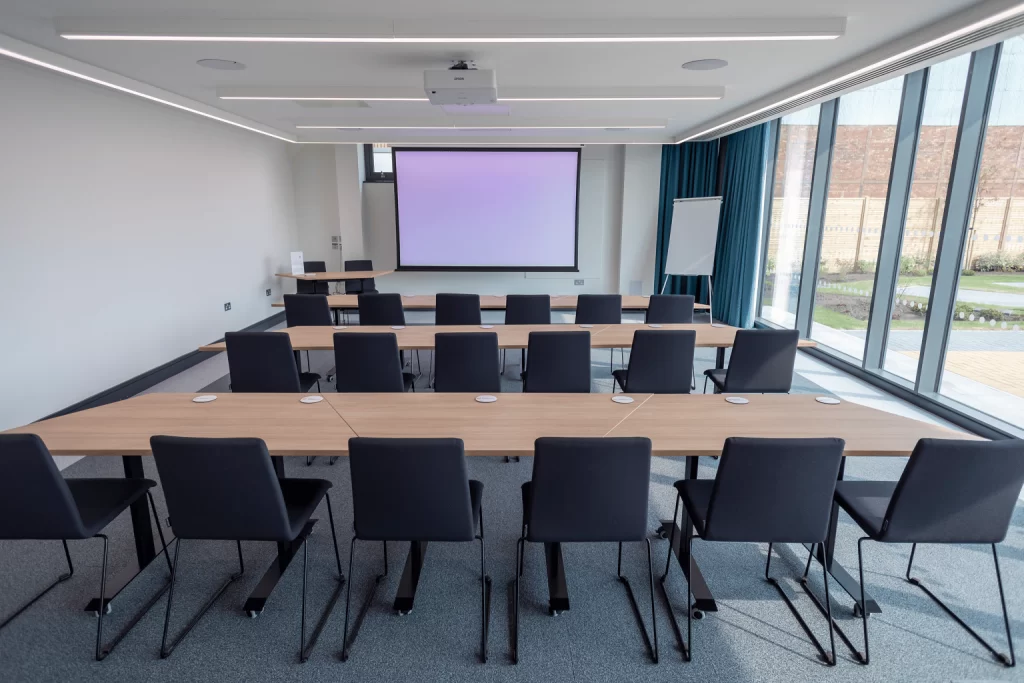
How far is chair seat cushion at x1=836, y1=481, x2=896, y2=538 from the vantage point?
7.89 ft

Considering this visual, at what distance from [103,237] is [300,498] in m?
4.31

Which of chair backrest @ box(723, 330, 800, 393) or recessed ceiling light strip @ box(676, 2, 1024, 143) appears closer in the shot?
recessed ceiling light strip @ box(676, 2, 1024, 143)

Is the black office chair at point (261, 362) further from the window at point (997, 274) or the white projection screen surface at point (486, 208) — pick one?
the window at point (997, 274)

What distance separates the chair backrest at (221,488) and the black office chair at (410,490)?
341 millimetres

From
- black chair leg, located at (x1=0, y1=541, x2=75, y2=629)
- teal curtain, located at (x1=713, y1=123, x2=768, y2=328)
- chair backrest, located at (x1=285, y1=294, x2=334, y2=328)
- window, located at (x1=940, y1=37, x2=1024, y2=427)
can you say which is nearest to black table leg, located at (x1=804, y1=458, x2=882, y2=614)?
window, located at (x1=940, y1=37, x2=1024, y2=427)

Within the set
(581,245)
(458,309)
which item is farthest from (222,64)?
(581,245)

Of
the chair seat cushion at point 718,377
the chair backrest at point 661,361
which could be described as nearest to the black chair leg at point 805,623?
the chair backrest at point 661,361

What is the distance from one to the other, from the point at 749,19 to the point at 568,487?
3249mm

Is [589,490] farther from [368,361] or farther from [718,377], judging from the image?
[718,377]

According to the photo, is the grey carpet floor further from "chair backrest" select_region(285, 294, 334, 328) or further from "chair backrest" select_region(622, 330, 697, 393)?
"chair backrest" select_region(285, 294, 334, 328)

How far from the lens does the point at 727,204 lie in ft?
30.0

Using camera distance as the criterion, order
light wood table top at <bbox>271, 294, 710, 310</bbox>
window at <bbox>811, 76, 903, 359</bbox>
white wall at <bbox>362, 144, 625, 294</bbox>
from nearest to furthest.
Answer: window at <bbox>811, 76, 903, 359</bbox>, light wood table top at <bbox>271, 294, 710, 310</bbox>, white wall at <bbox>362, 144, 625, 294</bbox>

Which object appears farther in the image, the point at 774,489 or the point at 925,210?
the point at 925,210

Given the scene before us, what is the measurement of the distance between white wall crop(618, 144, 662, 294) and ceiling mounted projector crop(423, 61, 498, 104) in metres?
5.72
